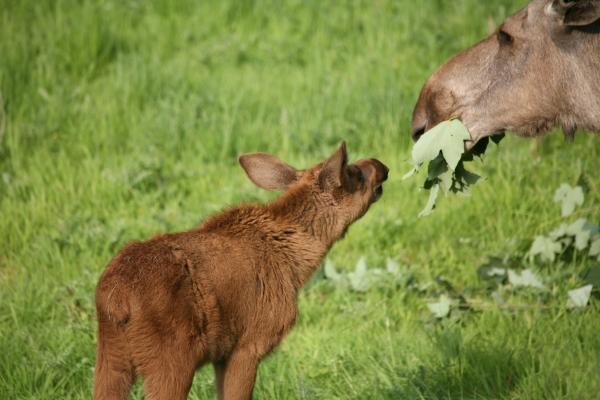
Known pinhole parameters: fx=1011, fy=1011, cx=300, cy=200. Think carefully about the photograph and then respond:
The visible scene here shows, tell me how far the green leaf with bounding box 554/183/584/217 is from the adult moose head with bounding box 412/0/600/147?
1.27 metres

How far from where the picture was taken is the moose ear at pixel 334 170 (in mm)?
5438

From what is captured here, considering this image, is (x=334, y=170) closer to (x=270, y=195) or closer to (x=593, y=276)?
(x=593, y=276)

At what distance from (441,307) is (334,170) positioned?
1374 millimetres

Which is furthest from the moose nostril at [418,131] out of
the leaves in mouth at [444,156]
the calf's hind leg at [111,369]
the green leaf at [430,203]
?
the calf's hind leg at [111,369]

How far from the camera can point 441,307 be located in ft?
20.9

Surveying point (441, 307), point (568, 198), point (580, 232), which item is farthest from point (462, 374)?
point (568, 198)

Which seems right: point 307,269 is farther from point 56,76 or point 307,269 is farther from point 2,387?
point 56,76

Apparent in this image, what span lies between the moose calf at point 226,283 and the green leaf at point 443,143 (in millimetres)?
415

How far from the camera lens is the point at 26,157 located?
8203mm

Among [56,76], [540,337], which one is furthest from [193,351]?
[56,76]

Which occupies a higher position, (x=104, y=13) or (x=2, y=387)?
(x=104, y=13)

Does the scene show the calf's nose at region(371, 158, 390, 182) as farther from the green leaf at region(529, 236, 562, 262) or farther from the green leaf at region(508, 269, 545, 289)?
the green leaf at region(529, 236, 562, 262)

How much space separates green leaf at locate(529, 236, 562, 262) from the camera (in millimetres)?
6848

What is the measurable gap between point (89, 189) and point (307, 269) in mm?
2857
